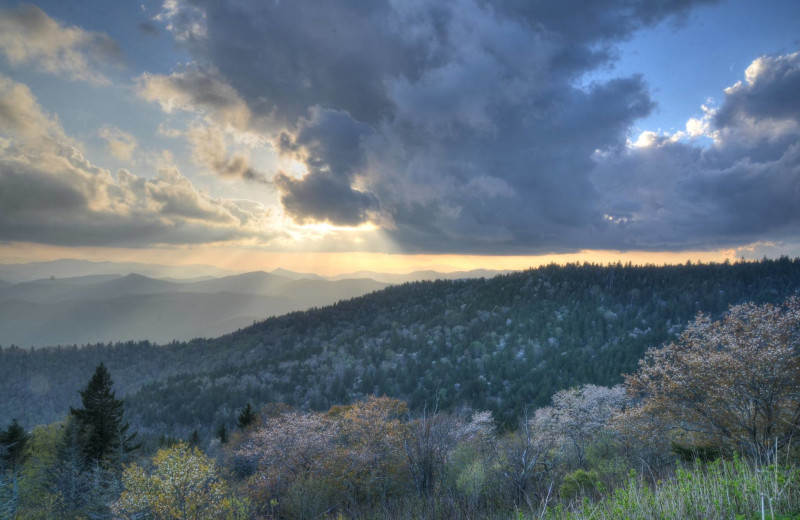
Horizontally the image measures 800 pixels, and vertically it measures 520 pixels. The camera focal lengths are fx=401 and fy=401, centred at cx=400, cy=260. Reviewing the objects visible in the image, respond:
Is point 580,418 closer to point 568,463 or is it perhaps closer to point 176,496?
point 568,463

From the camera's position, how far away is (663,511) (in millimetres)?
7449

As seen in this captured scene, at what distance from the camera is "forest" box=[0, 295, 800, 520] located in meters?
9.01

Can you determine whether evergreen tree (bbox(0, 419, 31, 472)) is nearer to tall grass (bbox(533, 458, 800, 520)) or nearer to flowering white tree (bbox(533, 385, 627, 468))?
flowering white tree (bbox(533, 385, 627, 468))

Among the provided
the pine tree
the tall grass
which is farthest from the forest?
the pine tree

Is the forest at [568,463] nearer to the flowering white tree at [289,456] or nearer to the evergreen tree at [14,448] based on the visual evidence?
the flowering white tree at [289,456]

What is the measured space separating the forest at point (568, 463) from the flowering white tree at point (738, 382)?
0.26 feet

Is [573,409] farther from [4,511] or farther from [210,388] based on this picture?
[210,388]

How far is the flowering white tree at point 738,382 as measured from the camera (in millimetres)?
18328

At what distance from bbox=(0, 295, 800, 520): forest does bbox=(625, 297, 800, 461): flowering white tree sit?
0.08 meters

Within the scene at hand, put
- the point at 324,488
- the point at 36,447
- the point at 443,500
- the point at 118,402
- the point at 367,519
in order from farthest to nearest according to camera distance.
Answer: the point at 36,447
the point at 118,402
the point at 324,488
the point at 367,519
the point at 443,500

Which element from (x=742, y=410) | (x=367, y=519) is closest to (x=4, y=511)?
(x=367, y=519)

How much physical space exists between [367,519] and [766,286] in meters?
254

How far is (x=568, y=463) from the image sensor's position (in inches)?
1453

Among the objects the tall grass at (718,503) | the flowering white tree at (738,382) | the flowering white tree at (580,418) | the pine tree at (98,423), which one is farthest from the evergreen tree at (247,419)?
the tall grass at (718,503)
